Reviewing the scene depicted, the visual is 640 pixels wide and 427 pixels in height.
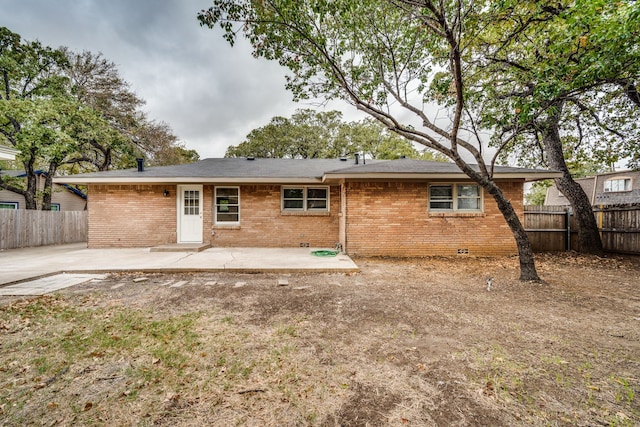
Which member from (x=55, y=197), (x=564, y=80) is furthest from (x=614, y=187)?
(x=55, y=197)

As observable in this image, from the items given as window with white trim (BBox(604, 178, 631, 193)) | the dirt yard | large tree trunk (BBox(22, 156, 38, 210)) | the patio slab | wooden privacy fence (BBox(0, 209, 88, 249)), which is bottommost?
the dirt yard

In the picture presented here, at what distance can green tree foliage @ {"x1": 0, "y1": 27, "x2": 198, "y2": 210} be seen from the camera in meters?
11.0

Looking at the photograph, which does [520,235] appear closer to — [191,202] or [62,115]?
[191,202]

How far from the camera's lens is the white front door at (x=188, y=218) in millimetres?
9297

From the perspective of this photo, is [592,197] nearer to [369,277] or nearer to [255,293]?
[369,277]

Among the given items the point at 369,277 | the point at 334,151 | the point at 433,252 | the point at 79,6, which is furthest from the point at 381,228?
the point at 334,151

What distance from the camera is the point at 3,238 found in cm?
925

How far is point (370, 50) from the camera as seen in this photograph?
20.2 ft

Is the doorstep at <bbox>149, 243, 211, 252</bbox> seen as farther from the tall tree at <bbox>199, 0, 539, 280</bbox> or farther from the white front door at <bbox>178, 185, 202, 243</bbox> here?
the tall tree at <bbox>199, 0, 539, 280</bbox>

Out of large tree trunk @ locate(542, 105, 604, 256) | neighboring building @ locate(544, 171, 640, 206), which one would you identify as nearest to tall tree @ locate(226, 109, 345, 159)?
large tree trunk @ locate(542, 105, 604, 256)

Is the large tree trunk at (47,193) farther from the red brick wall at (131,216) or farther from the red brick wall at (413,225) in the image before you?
the red brick wall at (413,225)

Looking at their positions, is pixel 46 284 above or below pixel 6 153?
below

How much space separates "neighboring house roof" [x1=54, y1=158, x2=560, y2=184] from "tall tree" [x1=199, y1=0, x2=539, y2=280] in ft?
5.87

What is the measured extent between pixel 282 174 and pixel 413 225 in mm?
4854
